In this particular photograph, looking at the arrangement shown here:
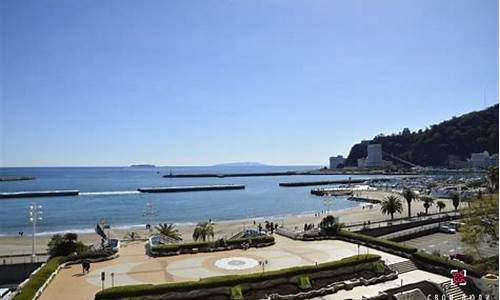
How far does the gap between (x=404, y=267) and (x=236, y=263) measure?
9.85 m

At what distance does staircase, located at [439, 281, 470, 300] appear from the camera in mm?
21298

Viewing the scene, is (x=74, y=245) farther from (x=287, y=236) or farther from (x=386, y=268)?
(x=386, y=268)

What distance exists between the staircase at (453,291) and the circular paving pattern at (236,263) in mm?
10126

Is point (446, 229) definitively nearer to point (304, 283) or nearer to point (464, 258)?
point (464, 258)

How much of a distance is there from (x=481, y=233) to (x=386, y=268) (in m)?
7.56

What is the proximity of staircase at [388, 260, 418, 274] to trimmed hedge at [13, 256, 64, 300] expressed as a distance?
18.6 metres

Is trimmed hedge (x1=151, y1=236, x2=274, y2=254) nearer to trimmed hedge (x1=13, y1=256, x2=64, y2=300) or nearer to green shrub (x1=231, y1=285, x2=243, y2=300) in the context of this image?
trimmed hedge (x1=13, y1=256, x2=64, y2=300)

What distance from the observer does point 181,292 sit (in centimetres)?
1953

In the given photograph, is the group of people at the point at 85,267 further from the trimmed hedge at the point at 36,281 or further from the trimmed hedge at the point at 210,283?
the trimmed hedge at the point at 210,283

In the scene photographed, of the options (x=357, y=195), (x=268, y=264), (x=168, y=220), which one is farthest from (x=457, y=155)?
(x=268, y=264)

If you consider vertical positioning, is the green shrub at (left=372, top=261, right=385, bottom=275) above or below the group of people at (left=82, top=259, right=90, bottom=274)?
below

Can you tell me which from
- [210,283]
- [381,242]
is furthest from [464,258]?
[210,283]

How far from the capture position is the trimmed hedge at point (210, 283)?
18.7 metres

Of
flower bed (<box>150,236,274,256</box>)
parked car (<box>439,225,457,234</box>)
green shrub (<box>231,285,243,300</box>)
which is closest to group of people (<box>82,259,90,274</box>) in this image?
flower bed (<box>150,236,274,256</box>)
